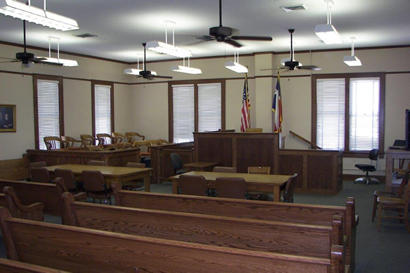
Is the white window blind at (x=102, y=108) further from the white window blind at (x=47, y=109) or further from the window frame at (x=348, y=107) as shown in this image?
the window frame at (x=348, y=107)

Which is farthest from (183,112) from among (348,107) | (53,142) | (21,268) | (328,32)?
(21,268)

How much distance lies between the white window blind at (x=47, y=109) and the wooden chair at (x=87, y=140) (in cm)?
70

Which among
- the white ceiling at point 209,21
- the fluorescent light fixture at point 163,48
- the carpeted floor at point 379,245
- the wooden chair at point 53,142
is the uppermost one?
the white ceiling at point 209,21

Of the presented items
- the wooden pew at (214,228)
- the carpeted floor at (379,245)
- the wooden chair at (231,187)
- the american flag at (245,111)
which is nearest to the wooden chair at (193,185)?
the wooden chair at (231,187)

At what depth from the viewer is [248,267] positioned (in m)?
2.26

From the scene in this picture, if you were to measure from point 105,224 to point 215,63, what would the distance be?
984 cm

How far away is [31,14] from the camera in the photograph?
4.54 m

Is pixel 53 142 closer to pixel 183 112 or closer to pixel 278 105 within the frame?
pixel 183 112

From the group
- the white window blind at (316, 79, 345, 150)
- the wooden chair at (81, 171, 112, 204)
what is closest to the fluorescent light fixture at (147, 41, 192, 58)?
the wooden chair at (81, 171, 112, 204)

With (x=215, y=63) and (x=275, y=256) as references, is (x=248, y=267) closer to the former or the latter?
(x=275, y=256)

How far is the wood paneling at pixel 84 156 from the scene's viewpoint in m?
8.80

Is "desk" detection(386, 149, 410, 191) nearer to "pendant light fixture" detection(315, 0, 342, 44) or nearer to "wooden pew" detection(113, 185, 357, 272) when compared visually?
"pendant light fixture" detection(315, 0, 342, 44)

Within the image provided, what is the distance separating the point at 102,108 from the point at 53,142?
2376 mm

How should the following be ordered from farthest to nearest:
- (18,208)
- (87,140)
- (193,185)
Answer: (87,140)
(193,185)
(18,208)
